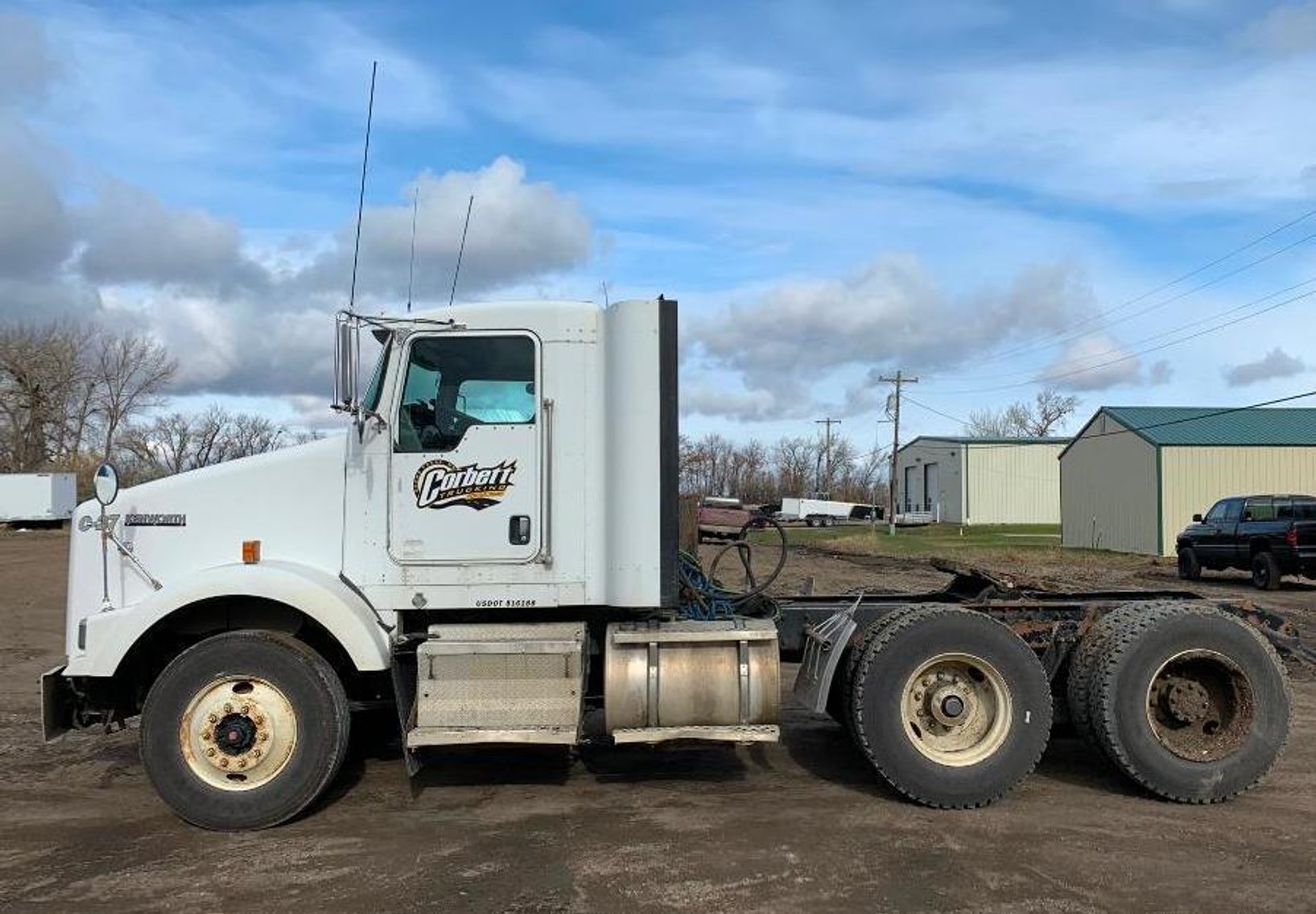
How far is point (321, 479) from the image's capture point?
20.0 feet

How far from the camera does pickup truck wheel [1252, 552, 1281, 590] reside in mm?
19984

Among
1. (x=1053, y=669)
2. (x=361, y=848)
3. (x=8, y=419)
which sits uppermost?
(x=8, y=419)

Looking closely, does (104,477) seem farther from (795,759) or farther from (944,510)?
(944,510)

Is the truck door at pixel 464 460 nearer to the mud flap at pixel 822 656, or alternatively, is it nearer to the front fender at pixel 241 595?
the front fender at pixel 241 595

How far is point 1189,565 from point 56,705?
75.3 ft

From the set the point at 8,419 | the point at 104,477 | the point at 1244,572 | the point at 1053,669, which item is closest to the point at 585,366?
the point at 104,477

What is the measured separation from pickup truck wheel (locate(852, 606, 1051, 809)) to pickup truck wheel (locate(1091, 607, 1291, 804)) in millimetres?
424

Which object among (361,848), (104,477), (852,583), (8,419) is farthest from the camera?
(8,419)

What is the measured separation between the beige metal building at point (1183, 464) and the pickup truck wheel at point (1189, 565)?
388 inches

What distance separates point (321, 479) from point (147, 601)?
1.12 m

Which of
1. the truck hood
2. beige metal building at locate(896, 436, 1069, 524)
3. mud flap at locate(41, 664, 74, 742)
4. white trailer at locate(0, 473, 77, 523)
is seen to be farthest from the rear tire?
beige metal building at locate(896, 436, 1069, 524)

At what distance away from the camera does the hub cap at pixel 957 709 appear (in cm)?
A: 612

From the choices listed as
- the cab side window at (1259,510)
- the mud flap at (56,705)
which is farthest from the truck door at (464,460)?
the cab side window at (1259,510)

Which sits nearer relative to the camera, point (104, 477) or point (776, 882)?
point (776, 882)
